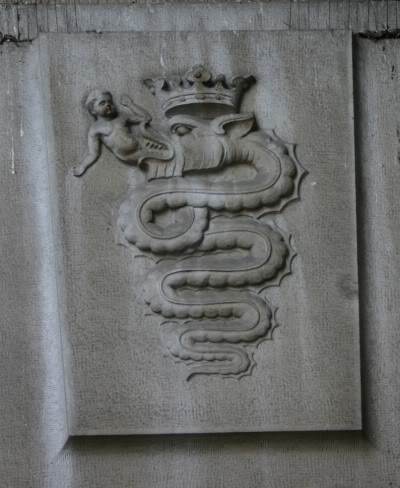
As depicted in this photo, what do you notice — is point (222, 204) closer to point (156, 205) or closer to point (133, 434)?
point (156, 205)

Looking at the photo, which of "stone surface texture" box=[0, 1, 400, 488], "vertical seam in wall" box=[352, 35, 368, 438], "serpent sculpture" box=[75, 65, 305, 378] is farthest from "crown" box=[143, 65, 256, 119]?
"vertical seam in wall" box=[352, 35, 368, 438]

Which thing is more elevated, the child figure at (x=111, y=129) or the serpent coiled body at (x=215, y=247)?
the child figure at (x=111, y=129)

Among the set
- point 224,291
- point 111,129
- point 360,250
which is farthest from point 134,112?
point 360,250

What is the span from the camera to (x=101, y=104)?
6.87 ft

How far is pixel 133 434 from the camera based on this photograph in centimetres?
213

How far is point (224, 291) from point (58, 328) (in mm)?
381

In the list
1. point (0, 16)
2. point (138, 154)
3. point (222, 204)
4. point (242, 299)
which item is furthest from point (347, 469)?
point (0, 16)

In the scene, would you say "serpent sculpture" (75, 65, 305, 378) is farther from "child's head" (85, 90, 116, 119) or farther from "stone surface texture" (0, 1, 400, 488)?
"stone surface texture" (0, 1, 400, 488)

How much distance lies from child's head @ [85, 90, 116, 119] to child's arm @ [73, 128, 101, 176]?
42mm

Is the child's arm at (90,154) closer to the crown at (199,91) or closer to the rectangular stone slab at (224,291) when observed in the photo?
the rectangular stone slab at (224,291)

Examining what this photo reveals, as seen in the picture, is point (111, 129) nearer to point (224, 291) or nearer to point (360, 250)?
point (224, 291)

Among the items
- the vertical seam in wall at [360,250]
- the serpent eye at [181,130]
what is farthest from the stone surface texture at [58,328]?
the serpent eye at [181,130]

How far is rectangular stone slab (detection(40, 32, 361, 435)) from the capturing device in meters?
2.12

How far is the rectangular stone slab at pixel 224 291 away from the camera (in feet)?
6.94
